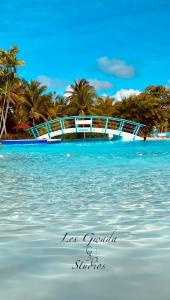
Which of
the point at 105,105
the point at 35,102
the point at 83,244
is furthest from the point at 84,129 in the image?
the point at 83,244

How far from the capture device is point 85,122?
39.0 m

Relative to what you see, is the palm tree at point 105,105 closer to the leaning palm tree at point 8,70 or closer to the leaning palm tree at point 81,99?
the leaning palm tree at point 81,99

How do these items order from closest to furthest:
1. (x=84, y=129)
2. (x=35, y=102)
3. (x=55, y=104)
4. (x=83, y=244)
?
(x=83, y=244) < (x=84, y=129) < (x=35, y=102) < (x=55, y=104)

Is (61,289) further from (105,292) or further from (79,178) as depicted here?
(79,178)

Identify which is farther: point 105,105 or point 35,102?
point 105,105

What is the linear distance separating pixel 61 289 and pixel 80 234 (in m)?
1.54

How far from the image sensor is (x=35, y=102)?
144 ft

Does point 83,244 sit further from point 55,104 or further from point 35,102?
point 55,104

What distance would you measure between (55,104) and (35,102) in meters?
5.95

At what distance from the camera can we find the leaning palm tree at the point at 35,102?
43688 mm

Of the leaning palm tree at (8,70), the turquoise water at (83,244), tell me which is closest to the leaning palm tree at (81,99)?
the leaning palm tree at (8,70)

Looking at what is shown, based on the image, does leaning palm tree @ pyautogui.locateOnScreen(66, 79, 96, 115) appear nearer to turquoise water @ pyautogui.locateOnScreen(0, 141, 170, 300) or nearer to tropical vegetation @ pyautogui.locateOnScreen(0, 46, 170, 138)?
tropical vegetation @ pyautogui.locateOnScreen(0, 46, 170, 138)

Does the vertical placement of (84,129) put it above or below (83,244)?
above

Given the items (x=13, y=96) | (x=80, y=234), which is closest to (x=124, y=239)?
(x=80, y=234)
